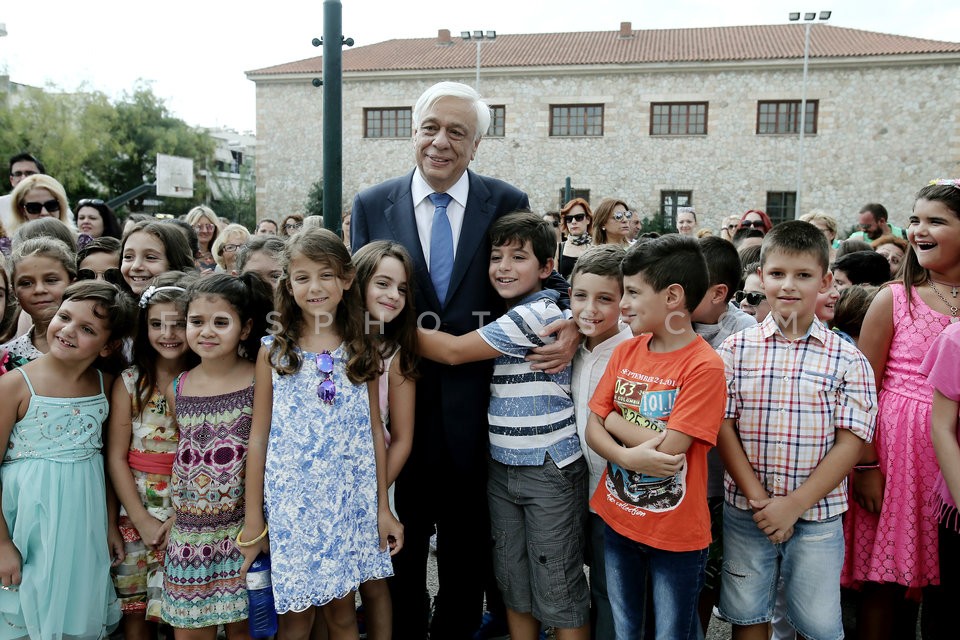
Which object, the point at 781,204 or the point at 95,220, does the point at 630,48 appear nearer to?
the point at 781,204

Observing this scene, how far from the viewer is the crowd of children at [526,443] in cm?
228

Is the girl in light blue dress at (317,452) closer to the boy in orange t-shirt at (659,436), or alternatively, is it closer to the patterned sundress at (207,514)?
the patterned sundress at (207,514)

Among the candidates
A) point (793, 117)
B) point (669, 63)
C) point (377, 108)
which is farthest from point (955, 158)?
point (377, 108)

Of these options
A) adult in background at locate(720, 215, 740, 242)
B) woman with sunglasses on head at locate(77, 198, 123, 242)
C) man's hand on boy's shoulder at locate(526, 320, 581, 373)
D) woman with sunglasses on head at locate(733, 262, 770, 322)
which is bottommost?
man's hand on boy's shoulder at locate(526, 320, 581, 373)

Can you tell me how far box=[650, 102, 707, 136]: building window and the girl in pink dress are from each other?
985 inches

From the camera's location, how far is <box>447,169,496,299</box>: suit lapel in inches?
108

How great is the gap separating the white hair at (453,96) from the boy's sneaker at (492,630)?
2336mm

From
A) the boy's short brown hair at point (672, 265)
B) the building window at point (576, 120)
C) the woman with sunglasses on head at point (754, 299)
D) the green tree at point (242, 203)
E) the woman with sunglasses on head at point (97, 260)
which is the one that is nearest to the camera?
the boy's short brown hair at point (672, 265)

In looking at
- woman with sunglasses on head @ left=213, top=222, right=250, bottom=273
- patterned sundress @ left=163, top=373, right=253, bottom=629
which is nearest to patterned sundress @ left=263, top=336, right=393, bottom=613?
patterned sundress @ left=163, top=373, right=253, bottom=629

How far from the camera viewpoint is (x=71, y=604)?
2457 millimetres

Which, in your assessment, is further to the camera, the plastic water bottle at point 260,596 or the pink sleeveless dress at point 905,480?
the pink sleeveless dress at point 905,480

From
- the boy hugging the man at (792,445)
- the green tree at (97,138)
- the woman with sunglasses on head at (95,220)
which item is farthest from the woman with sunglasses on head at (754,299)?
the green tree at (97,138)

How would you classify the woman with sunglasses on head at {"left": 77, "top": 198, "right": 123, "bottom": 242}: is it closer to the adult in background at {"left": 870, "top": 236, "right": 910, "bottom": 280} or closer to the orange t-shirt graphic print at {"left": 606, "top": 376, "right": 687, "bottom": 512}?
the orange t-shirt graphic print at {"left": 606, "top": 376, "right": 687, "bottom": 512}

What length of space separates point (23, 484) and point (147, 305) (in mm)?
802
